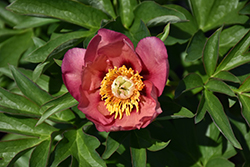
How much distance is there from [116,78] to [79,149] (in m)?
0.43

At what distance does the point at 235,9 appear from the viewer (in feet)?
5.38

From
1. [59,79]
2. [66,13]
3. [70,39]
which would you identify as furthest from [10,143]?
[66,13]

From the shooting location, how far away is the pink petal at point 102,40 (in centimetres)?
112

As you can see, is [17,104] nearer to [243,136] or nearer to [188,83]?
[188,83]

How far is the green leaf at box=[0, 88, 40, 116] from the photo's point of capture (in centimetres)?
144

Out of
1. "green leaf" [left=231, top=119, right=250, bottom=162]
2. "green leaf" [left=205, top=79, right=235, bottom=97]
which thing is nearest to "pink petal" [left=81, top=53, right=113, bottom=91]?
"green leaf" [left=205, top=79, right=235, bottom=97]

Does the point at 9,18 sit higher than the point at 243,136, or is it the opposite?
the point at 9,18

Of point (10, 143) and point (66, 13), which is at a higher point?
point (66, 13)

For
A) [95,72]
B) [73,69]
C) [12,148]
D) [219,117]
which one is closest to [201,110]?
[219,117]

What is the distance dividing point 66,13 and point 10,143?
0.78 meters

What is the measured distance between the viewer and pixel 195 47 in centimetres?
150

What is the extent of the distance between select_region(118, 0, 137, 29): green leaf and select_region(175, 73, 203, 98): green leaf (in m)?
0.46

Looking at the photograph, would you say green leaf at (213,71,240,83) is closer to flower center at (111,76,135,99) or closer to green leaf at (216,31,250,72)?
green leaf at (216,31,250,72)

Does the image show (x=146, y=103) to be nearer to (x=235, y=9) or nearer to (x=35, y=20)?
(x=235, y=9)
